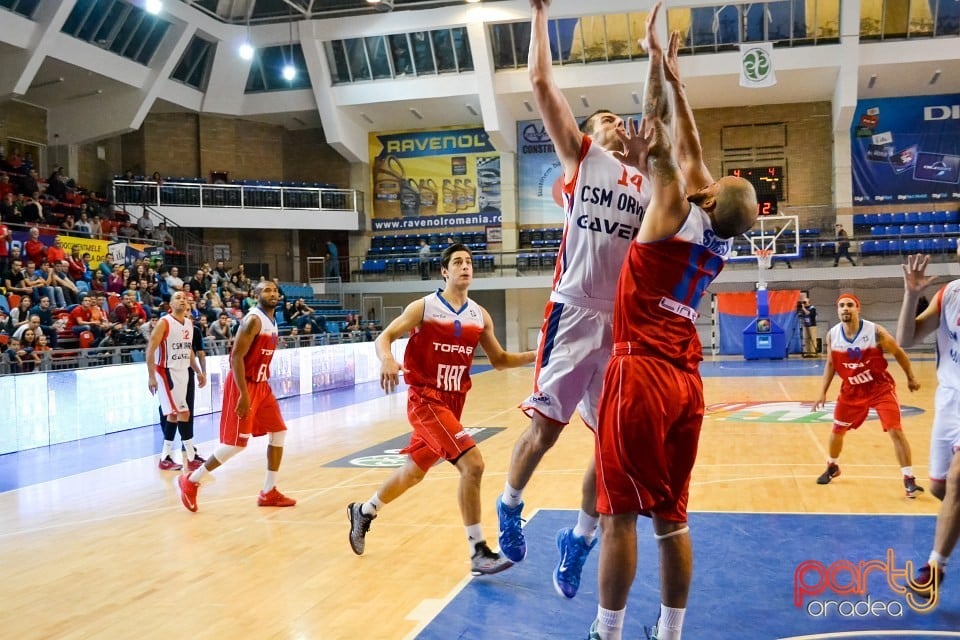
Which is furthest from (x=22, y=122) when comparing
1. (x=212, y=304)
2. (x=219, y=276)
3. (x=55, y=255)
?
(x=55, y=255)

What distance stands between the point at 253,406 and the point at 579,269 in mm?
4126

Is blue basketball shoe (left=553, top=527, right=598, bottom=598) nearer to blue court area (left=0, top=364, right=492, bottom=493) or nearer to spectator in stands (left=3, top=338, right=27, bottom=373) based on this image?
Result: blue court area (left=0, top=364, right=492, bottom=493)

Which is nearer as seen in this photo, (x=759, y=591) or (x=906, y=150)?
(x=759, y=591)

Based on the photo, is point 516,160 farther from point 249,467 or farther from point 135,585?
point 135,585

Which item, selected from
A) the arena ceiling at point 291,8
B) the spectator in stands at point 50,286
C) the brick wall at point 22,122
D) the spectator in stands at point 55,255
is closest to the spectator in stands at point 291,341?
the spectator in stands at point 50,286

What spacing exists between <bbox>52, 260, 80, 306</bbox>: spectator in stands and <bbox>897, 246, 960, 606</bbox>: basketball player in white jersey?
14255 millimetres

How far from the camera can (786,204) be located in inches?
1141

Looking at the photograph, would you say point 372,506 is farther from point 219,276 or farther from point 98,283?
point 219,276

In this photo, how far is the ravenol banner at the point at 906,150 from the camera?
2747 centimetres

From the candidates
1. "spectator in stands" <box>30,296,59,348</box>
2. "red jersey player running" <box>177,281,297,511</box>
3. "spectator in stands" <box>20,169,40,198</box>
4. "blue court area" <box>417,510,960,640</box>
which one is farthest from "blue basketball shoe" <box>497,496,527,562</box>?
"spectator in stands" <box>20,169,40,198</box>

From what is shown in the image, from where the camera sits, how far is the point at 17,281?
48.3 feet

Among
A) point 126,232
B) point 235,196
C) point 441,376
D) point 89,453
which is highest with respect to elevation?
point 235,196

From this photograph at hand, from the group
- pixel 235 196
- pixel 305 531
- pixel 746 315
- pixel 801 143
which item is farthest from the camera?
pixel 801 143

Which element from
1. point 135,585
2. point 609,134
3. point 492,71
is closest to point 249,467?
point 135,585
